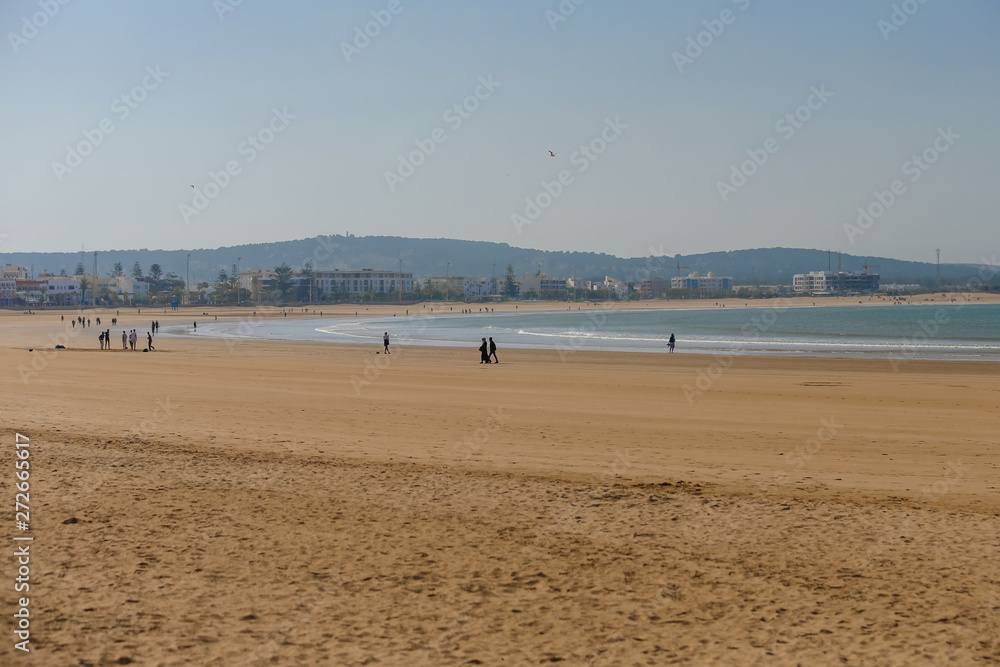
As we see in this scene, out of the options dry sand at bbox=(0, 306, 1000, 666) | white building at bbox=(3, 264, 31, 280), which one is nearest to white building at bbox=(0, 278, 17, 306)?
white building at bbox=(3, 264, 31, 280)

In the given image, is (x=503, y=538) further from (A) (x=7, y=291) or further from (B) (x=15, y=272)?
(B) (x=15, y=272)

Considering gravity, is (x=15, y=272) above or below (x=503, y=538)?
above

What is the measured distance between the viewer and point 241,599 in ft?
17.9

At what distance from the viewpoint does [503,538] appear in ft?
22.3

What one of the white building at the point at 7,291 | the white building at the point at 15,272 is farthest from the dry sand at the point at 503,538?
the white building at the point at 15,272

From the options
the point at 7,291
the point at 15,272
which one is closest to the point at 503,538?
the point at 7,291

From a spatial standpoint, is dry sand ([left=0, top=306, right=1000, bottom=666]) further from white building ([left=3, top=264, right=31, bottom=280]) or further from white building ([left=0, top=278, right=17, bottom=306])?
white building ([left=3, top=264, right=31, bottom=280])

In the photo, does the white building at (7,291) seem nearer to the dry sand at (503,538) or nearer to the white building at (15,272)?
the white building at (15,272)

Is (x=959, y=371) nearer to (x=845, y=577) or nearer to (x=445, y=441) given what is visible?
(x=445, y=441)

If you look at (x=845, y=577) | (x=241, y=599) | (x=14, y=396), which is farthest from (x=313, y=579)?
(x=14, y=396)

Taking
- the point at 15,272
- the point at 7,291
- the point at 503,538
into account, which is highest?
the point at 15,272

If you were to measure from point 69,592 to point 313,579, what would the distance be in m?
1.67

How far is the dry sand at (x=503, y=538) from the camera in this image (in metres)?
4.88

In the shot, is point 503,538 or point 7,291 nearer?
point 503,538
